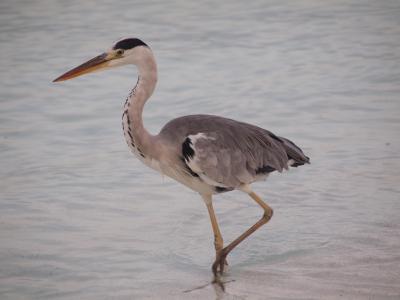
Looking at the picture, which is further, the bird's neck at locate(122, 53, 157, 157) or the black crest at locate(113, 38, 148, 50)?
the black crest at locate(113, 38, 148, 50)

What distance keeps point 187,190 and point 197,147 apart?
189 cm

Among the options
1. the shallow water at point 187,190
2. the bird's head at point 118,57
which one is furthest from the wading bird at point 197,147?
the shallow water at point 187,190

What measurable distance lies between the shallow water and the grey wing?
67 centimetres

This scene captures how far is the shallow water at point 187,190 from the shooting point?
6.17 m

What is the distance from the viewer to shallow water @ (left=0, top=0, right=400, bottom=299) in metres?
6.17

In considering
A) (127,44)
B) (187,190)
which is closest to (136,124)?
(127,44)

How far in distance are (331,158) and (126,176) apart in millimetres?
2091

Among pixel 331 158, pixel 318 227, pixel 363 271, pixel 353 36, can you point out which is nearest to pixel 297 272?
pixel 363 271

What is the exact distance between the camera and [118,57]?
6.41 m

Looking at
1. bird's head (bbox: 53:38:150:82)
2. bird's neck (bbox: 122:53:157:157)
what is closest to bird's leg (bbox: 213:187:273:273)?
bird's neck (bbox: 122:53:157:157)

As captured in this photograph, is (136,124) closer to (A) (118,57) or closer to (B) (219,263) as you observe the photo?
(A) (118,57)

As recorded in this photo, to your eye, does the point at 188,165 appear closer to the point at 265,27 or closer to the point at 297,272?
the point at 297,272

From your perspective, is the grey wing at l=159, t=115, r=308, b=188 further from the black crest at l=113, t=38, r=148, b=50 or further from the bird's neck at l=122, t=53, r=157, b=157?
the black crest at l=113, t=38, r=148, b=50

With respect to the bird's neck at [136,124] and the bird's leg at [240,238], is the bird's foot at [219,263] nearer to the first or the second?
the bird's leg at [240,238]
